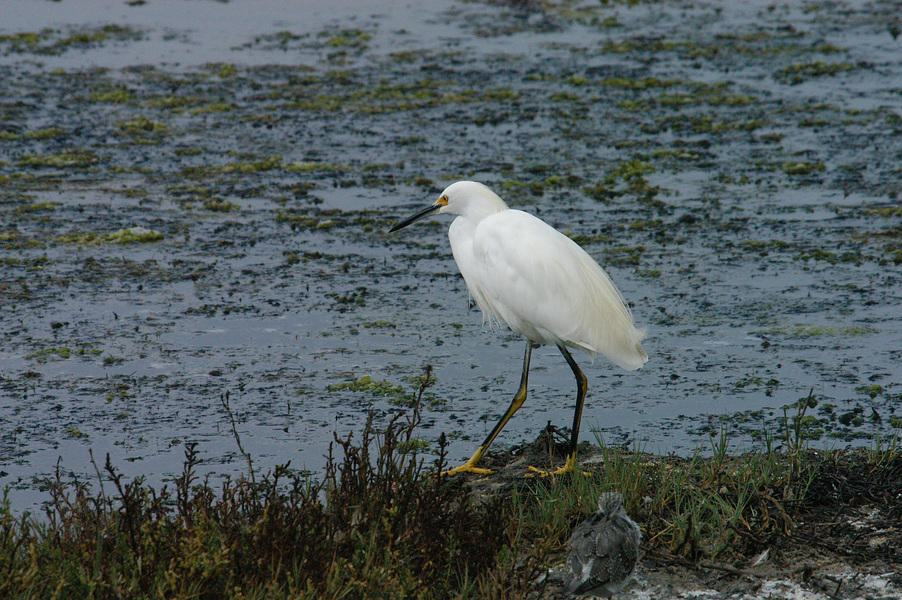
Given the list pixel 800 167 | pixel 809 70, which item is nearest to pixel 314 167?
pixel 800 167

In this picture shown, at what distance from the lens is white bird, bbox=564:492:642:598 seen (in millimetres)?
3484

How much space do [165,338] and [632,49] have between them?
10.7 meters

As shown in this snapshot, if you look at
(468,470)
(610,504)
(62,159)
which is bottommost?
(468,470)

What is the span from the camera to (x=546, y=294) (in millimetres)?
4898

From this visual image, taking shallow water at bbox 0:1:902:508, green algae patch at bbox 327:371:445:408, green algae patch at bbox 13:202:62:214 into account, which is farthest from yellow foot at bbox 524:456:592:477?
green algae patch at bbox 13:202:62:214

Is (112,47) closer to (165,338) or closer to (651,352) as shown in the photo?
(165,338)

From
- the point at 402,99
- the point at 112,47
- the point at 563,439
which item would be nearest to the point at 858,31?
the point at 402,99

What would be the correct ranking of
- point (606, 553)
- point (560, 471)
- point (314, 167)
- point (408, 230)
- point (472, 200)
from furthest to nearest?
point (314, 167) → point (408, 230) → point (472, 200) → point (560, 471) → point (606, 553)

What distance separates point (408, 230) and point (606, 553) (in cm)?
561

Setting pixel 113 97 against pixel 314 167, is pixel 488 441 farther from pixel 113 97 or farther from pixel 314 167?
pixel 113 97

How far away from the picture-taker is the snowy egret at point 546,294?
490cm

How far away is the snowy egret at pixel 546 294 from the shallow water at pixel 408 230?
516mm

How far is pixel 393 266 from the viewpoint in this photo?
7809mm

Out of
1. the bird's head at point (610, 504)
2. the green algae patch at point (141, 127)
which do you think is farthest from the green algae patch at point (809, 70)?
the bird's head at point (610, 504)
